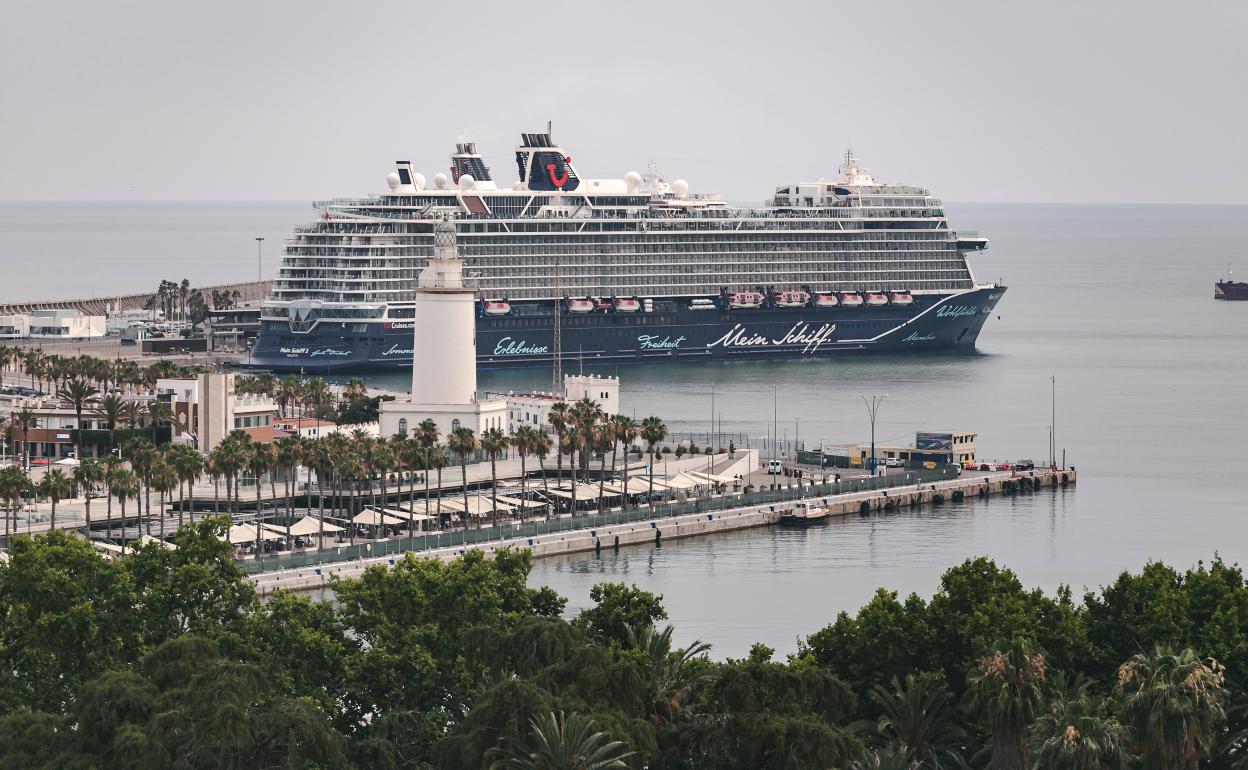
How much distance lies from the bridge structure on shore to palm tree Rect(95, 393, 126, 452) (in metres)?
71.7

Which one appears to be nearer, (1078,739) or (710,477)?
(1078,739)

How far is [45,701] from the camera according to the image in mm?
34031

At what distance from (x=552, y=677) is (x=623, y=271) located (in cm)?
10621

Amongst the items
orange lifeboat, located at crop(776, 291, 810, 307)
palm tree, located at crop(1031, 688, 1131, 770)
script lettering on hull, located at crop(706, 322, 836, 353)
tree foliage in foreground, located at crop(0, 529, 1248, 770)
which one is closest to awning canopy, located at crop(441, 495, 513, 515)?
tree foliage in foreground, located at crop(0, 529, 1248, 770)

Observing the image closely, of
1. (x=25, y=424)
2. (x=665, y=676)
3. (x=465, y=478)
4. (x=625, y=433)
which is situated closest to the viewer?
(x=665, y=676)

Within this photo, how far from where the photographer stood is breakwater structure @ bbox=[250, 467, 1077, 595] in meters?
60.1

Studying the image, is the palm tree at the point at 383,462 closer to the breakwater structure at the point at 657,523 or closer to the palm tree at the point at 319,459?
the palm tree at the point at 319,459

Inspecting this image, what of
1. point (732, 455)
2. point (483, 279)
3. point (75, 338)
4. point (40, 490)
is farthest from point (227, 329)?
point (40, 490)

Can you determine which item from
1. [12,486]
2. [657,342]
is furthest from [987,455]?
[657,342]

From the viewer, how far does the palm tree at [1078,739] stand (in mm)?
31453

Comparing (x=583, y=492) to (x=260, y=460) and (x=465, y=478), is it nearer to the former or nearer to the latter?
(x=465, y=478)

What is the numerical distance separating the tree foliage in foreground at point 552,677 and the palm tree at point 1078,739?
0.03m

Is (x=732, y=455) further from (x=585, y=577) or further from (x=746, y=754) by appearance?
(x=746, y=754)

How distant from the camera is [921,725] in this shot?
35.2 metres
